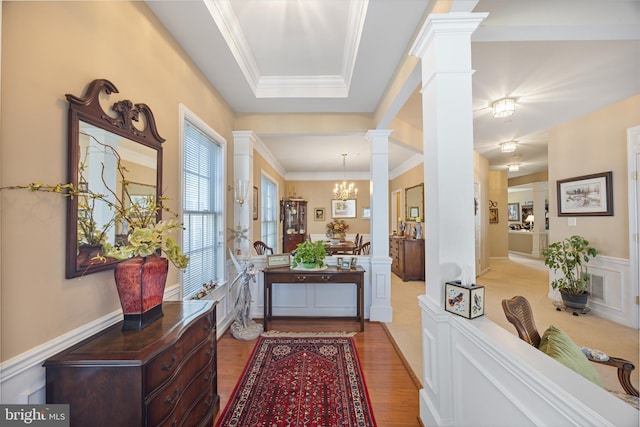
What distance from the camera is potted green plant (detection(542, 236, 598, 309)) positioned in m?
3.58

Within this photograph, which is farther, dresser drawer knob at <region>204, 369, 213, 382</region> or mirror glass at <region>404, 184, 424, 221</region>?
mirror glass at <region>404, 184, 424, 221</region>

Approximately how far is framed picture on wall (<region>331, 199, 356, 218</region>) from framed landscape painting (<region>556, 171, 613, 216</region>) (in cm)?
499

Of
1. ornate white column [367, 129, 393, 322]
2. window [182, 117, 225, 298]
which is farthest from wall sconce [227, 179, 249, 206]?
ornate white column [367, 129, 393, 322]

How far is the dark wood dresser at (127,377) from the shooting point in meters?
1.02

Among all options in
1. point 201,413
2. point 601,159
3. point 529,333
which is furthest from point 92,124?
point 601,159

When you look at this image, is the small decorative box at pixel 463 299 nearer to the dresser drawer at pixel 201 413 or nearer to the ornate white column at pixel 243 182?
the dresser drawer at pixel 201 413

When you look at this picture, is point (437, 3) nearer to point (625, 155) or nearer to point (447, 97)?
point (447, 97)

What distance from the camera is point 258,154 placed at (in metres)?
4.71

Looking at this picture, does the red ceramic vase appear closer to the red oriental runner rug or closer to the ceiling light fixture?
the red oriental runner rug

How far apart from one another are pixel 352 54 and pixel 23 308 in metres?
2.72

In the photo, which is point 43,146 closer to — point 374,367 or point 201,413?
point 201,413

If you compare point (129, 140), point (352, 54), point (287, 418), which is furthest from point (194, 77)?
point (287, 418)

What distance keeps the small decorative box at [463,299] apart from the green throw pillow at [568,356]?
31cm

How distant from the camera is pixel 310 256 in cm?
329
